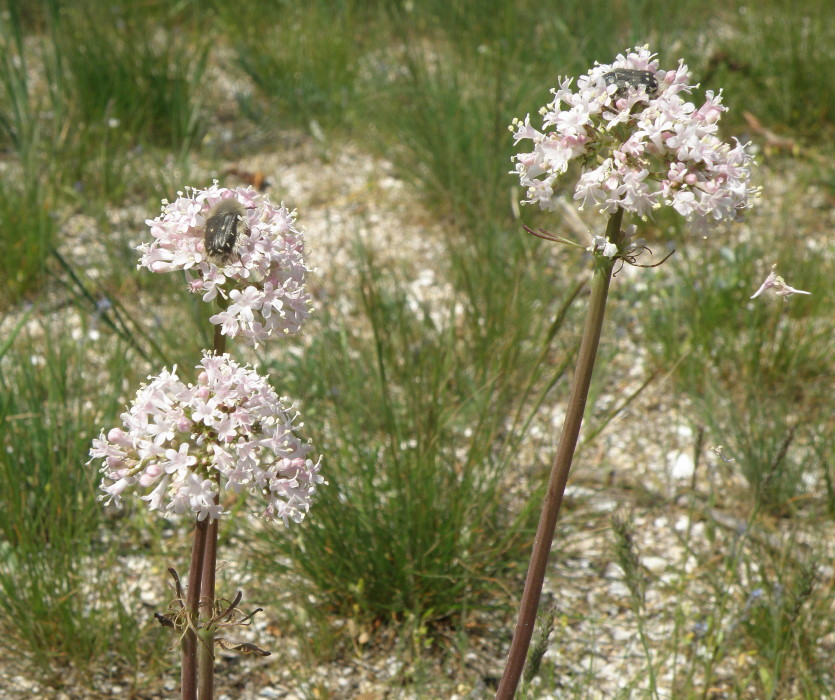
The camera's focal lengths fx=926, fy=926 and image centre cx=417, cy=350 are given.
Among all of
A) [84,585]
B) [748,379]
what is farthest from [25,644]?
[748,379]

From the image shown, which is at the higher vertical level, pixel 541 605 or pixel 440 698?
pixel 541 605

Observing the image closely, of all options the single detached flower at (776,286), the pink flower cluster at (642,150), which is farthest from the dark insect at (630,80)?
the single detached flower at (776,286)

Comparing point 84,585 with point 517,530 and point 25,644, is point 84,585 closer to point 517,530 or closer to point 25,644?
point 25,644

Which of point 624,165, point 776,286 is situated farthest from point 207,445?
point 776,286

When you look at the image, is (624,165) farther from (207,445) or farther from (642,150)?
(207,445)

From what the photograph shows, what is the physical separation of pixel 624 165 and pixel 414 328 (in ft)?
7.35

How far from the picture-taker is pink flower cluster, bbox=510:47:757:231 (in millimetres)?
1313

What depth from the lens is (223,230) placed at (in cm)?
142

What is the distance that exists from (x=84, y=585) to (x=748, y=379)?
2.19 metres

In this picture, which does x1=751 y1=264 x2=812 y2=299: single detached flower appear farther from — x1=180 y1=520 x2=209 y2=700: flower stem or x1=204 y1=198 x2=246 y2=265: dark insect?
x1=180 y1=520 x2=209 y2=700: flower stem

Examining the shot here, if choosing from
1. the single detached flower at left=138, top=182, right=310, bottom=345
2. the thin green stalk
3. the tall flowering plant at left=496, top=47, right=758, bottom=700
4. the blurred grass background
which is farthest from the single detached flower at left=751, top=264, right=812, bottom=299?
the thin green stalk

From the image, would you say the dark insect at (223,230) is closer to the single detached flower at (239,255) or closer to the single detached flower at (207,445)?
the single detached flower at (239,255)

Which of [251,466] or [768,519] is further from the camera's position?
[768,519]

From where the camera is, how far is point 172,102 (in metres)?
4.77
